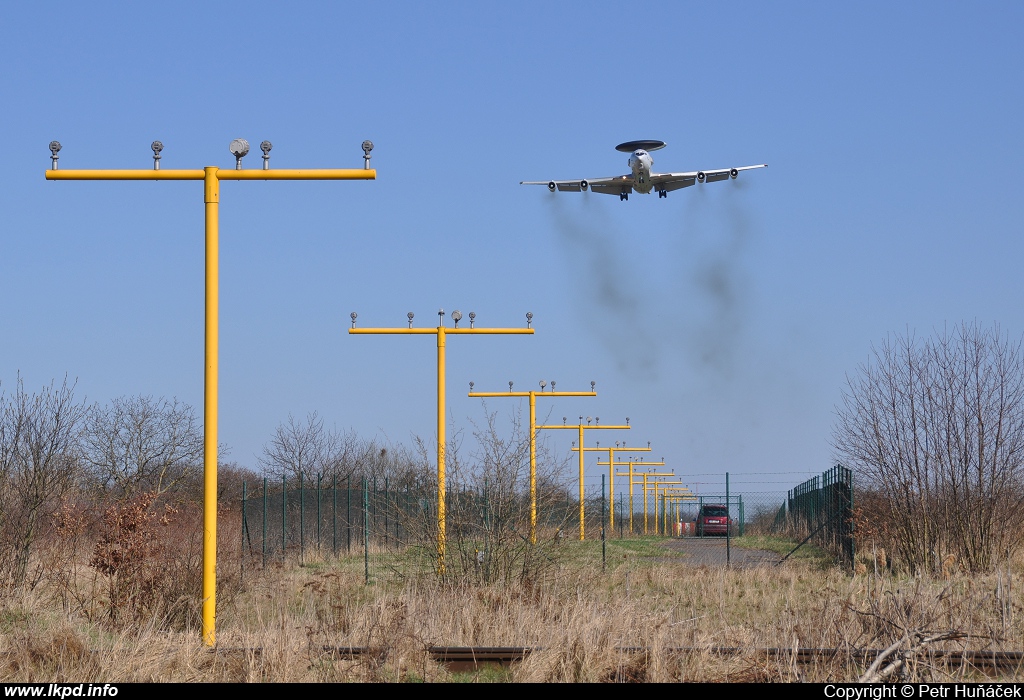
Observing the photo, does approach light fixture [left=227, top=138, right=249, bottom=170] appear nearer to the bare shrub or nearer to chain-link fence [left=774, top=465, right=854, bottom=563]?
the bare shrub

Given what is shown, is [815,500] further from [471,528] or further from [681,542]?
[471,528]

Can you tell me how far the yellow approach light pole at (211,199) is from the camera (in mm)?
13000

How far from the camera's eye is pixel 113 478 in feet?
140

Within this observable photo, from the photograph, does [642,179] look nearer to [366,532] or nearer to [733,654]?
[366,532]

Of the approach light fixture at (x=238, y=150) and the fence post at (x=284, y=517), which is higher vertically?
the approach light fixture at (x=238, y=150)

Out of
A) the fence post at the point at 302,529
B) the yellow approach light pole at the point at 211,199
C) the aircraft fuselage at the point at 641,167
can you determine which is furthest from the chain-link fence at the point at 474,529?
the aircraft fuselage at the point at 641,167

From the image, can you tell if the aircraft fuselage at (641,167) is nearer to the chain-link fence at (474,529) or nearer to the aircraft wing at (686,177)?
the aircraft wing at (686,177)

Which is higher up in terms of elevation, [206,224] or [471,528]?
[206,224]

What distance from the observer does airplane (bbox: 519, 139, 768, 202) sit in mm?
34031

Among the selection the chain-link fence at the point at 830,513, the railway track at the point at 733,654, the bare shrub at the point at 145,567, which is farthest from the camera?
the chain-link fence at the point at 830,513

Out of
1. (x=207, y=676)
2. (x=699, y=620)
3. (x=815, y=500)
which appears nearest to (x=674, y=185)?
(x=815, y=500)

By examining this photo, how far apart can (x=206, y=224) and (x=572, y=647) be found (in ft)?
21.6

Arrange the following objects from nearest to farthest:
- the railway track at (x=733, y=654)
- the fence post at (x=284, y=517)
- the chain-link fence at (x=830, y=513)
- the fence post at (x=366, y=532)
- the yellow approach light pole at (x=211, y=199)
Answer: the railway track at (x=733, y=654) → the yellow approach light pole at (x=211, y=199) → the fence post at (x=366, y=532) → the chain-link fence at (x=830, y=513) → the fence post at (x=284, y=517)

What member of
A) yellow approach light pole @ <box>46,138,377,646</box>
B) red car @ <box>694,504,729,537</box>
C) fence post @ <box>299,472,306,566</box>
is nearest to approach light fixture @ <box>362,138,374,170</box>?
yellow approach light pole @ <box>46,138,377,646</box>
